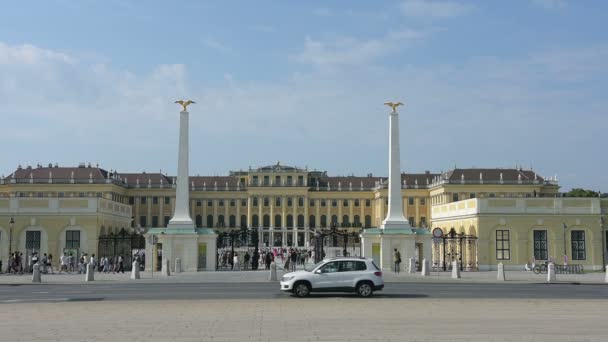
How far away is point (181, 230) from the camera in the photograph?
41.8 m

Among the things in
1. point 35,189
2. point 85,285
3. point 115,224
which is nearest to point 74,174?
point 35,189

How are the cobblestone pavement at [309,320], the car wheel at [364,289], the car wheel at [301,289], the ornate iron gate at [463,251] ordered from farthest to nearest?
the ornate iron gate at [463,251], the car wheel at [301,289], the car wheel at [364,289], the cobblestone pavement at [309,320]

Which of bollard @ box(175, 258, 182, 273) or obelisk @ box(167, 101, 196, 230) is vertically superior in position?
obelisk @ box(167, 101, 196, 230)

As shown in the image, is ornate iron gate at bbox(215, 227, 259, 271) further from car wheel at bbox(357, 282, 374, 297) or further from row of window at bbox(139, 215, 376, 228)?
row of window at bbox(139, 215, 376, 228)

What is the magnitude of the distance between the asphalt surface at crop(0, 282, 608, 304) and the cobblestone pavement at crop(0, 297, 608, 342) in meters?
2.14

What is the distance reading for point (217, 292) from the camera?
25797mm

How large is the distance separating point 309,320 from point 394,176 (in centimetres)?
2686

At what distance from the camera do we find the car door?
23.8 meters

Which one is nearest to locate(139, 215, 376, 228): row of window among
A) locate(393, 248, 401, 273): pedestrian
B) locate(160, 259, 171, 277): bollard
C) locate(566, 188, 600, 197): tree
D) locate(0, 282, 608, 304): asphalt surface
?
locate(566, 188, 600, 197): tree

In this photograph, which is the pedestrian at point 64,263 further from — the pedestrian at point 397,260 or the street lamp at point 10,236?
the pedestrian at point 397,260

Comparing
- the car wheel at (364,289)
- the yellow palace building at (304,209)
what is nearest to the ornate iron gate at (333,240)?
the yellow palace building at (304,209)

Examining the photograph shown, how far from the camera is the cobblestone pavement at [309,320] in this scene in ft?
45.9

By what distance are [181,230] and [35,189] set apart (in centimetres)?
8019

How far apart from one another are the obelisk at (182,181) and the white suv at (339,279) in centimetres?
1928
